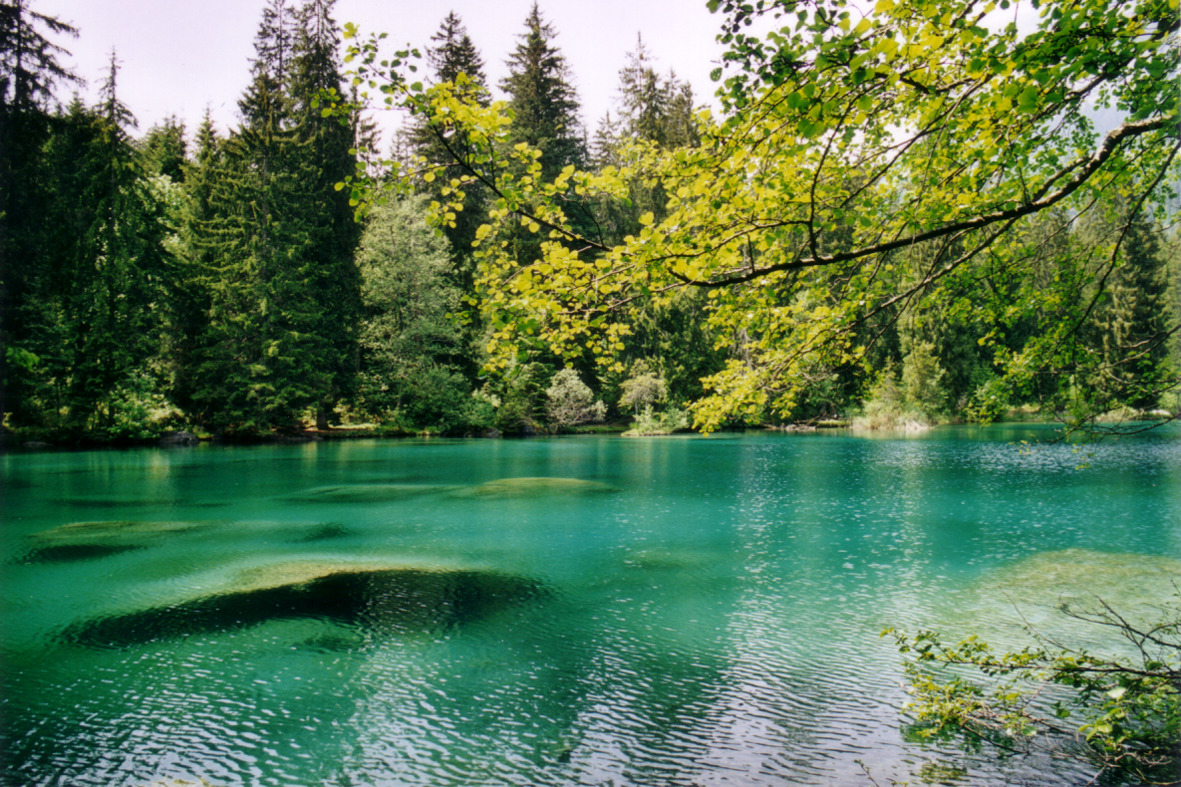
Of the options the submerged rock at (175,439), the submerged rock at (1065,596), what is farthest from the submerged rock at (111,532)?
the submerged rock at (175,439)

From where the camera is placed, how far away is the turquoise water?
18.1 feet

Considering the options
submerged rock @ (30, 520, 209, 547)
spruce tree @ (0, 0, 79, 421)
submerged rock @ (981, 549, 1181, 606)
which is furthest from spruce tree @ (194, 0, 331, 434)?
submerged rock @ (981, 549, 1181, 606)

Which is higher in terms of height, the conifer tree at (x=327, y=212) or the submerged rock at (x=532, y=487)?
the conifer tree at (x=327, y=212)

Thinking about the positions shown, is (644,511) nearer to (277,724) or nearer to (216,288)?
(277,724)

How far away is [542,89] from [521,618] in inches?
1834

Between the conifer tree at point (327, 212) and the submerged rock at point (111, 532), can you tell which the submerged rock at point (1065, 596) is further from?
the conifer tree at point (327, 212)

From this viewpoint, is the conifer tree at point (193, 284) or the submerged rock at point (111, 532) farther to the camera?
the conifer tree at point (193, 284)

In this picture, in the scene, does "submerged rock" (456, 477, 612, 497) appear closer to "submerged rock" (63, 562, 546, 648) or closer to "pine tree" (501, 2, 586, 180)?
"submerged rock" (63, 562, 546, 648)

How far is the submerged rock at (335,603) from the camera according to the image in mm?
8352

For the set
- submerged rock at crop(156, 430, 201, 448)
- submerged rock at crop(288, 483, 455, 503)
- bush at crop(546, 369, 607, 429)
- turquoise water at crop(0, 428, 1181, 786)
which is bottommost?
turquoise water at crop(0, 428, 1181, 786)

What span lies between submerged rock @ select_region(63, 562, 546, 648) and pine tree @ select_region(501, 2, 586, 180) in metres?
40.7

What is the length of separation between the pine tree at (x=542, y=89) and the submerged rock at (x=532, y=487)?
103 feet

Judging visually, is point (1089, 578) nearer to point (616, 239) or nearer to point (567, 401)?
point (567, 401)

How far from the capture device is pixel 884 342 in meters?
47.4
